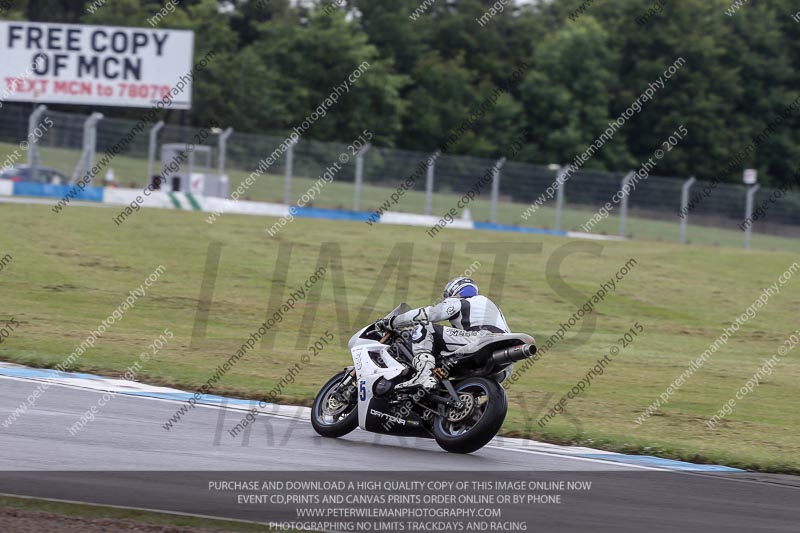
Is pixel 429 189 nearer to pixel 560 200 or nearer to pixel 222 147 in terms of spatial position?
pixel 560 200

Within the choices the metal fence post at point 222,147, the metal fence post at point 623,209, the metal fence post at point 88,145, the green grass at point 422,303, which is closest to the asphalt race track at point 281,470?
the green grass at point 422,303

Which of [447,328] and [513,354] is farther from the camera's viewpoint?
[447,328]

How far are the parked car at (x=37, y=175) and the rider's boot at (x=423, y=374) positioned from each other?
2441cm

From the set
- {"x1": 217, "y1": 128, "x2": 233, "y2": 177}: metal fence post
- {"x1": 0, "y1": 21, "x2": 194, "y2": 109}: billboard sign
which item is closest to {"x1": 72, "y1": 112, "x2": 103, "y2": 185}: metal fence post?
{"x1": 217, "y1": 128, "x2": 233, "y2": 177}: metal fence post

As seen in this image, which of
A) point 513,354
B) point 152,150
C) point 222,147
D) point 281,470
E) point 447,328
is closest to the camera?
point 281,470

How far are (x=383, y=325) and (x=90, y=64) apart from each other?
98.6 ft

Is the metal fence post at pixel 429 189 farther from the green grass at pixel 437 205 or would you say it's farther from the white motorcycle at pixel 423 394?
the white motorcycle at pixel 423 394

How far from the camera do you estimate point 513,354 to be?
970cm

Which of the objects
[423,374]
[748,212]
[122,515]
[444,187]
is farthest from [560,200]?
[122,515]

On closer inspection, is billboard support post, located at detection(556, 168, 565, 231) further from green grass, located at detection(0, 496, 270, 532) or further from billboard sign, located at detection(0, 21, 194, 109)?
green grass, located at detection(0, 496, 270, 532)

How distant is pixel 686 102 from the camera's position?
67062 mm

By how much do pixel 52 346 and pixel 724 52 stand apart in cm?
5937

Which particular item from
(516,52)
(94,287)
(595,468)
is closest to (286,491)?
(595,468)

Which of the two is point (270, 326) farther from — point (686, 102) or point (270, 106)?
point (686, 102)
